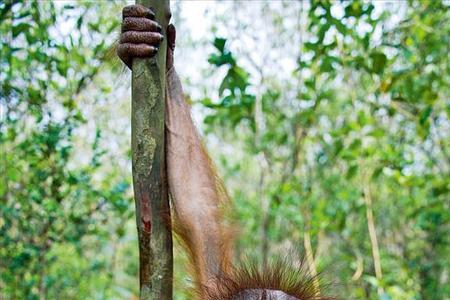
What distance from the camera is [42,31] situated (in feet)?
13.4

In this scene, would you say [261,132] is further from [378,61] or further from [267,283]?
[267,283]

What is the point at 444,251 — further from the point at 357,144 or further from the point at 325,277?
the point at 325,277

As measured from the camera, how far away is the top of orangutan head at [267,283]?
286cm

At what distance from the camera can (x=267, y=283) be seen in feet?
9.74

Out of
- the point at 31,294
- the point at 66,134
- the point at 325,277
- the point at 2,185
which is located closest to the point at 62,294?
the point at 31,294

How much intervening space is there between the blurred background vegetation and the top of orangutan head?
0.42 feet

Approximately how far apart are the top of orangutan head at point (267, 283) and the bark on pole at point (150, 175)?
2.19 feet

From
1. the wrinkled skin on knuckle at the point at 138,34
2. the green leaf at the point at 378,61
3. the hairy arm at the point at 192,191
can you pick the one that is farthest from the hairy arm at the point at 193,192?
the green leaf at the point at 378,61

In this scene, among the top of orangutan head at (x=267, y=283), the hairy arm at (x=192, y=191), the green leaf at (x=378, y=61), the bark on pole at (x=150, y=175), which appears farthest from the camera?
the green leaf at (x=378, y=61)

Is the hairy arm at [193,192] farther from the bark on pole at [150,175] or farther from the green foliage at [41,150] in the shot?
the green foliage at [41,150]

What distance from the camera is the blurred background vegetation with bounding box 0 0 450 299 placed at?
4375 millimetres

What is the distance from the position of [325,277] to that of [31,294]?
8.17 ft

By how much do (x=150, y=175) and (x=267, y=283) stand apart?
0.95 metres

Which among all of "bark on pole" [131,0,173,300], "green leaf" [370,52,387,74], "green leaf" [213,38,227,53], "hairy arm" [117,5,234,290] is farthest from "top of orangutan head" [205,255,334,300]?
"green leaf" [370,52,387,74]
